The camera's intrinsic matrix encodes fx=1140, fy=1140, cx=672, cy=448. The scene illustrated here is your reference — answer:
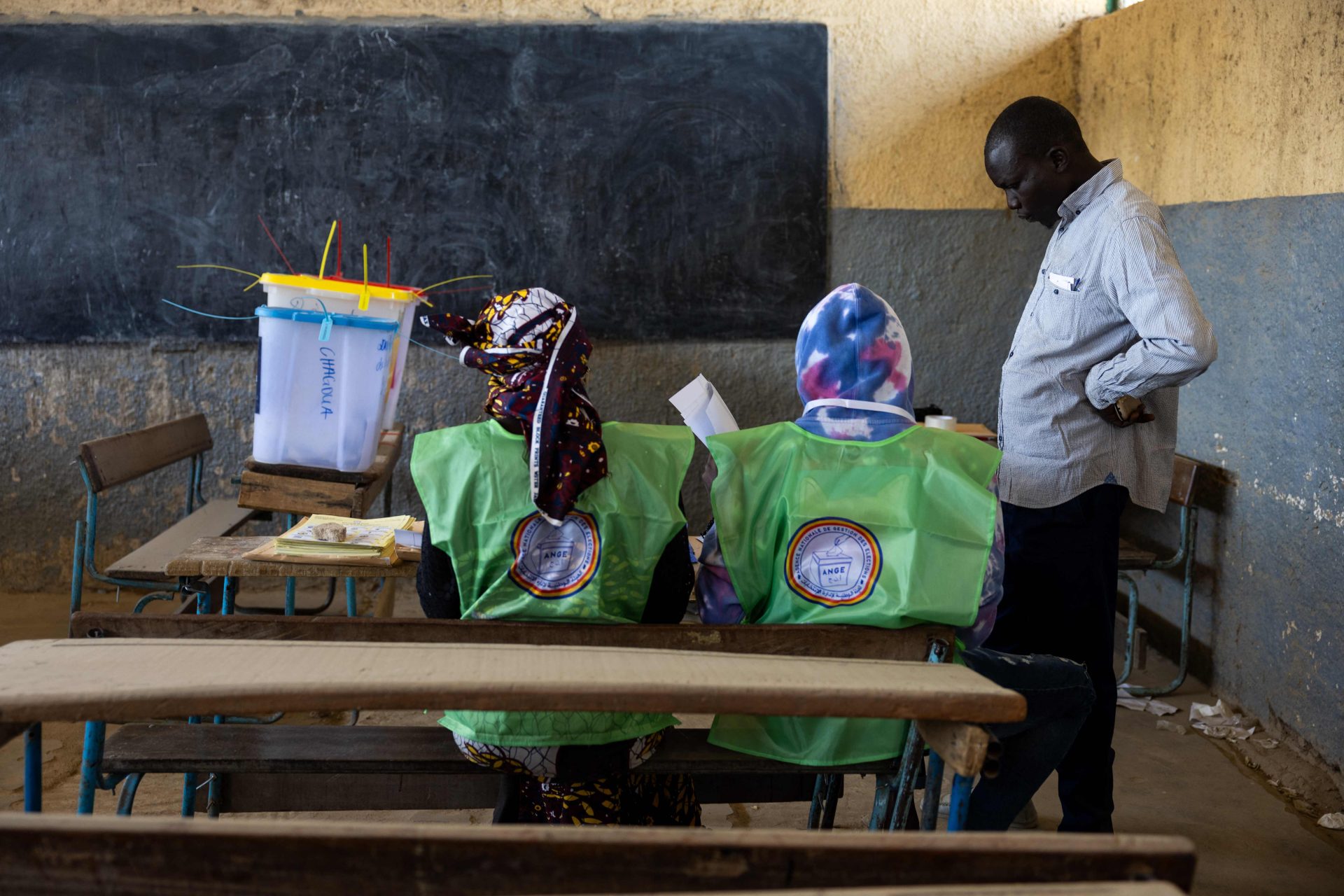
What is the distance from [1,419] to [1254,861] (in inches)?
185

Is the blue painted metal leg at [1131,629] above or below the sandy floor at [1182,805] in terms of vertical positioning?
above

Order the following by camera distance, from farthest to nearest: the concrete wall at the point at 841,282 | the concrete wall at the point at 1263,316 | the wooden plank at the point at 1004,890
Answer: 1. the concrete wall at the point at 841,282
2. the concrete wall at the point at 1263,316
3. the wooden plank at the point at 1004,890

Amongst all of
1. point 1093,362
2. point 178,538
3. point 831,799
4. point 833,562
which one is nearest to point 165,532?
point 178,538

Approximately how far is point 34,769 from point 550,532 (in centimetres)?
78

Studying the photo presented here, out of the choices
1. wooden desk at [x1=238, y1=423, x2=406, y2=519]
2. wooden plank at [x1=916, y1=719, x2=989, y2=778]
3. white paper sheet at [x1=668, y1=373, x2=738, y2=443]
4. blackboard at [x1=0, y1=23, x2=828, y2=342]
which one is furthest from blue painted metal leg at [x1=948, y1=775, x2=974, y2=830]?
blackboard at [x1=0, y1=23, x2=828, y2=342]

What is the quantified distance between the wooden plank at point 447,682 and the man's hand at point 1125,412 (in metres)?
1.08

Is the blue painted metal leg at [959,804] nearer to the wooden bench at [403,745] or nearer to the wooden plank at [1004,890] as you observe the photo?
the wooden bench at [403,745]

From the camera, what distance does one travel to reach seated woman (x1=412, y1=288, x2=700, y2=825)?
177 cm

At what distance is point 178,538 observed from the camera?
3.58 metres

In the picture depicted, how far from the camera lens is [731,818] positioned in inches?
110

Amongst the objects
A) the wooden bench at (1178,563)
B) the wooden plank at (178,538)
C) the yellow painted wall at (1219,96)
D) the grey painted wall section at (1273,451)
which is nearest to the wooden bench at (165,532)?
the wooden plank at (178,538)

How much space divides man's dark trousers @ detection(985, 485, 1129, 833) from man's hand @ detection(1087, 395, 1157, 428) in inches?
5.6

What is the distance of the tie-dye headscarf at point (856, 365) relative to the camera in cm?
189

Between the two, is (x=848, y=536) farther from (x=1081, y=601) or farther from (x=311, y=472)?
(x=311, y=472)
